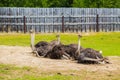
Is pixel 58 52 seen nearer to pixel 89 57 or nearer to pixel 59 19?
pixel 89 57

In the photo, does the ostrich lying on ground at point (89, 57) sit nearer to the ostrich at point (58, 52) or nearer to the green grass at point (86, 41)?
the ostrich at point (58, 52)

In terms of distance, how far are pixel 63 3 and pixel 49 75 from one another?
35.0 meters

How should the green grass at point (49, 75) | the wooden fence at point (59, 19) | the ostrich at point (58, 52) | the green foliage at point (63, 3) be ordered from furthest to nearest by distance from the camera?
the green foliage at point (63, 3) → the wooden fence at point (59, 19) → the ostrich at point (58, 52) → the green grass at point (49, 75)

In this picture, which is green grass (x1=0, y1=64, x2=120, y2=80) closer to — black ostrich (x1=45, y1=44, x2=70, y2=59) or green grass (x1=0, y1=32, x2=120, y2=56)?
black ostrich (x1=45, y1=44, x2=70, y2=59)

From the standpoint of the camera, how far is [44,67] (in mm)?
17547

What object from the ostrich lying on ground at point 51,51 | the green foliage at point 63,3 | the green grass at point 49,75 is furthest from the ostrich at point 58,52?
the green foliage at point 63,3

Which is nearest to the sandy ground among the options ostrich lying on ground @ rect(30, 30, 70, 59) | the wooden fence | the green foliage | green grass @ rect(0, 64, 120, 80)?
ostrich lying on ground @ rect(30, 30, 70, 59)

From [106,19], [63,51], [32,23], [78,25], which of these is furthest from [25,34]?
[63,51]

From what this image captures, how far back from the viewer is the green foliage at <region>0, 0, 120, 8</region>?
47.8 meters

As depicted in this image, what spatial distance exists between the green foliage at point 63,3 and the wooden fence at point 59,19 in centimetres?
375

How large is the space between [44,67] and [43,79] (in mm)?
2219

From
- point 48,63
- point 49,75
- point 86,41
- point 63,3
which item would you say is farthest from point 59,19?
point 49,75

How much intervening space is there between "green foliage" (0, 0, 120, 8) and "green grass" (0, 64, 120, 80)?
102 ft

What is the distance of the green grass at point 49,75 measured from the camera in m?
15.6
